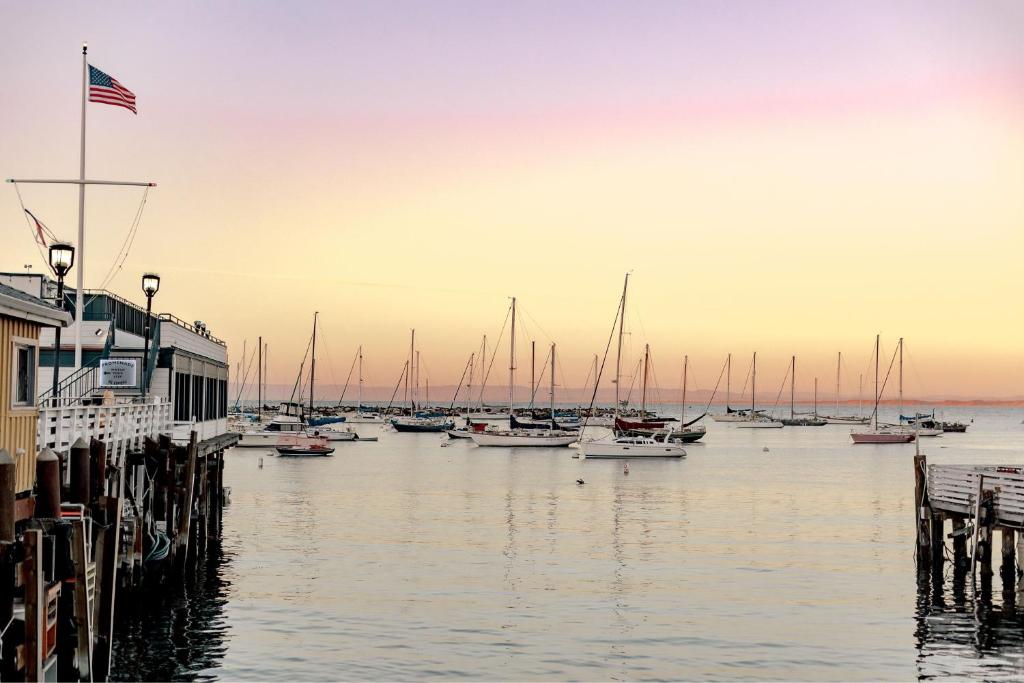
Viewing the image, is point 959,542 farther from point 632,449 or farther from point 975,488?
point 632,449

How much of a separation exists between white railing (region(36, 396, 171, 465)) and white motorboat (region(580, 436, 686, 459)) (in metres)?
68.1

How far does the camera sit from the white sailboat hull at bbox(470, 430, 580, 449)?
397 feet

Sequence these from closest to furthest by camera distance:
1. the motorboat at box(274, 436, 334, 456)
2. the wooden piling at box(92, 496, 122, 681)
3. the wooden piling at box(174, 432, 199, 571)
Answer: the wooden piling at box(92, 496, 122, 681)
the wooden piling at box(174, 432, 199, 571)
the motorboat at box(274, 436, 334, 456)

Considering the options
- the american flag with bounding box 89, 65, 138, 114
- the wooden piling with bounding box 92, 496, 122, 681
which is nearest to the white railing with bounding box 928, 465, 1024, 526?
the wooden piling with bounding box 92, 496, 122, 681

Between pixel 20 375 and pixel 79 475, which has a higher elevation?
pixel 20 375

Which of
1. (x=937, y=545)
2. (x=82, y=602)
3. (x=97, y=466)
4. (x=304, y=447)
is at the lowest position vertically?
(x=304, y=447)

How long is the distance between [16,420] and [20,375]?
88 centimetres

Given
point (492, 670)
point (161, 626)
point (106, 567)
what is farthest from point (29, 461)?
point (492, 670)

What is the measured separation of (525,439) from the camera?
12175 centimetres

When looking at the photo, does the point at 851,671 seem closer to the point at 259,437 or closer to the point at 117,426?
the point at 117,426

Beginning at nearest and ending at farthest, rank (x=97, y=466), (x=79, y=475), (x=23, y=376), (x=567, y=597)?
(x=79, y=475) → (x=23, y=376) → (x=97, y=466) → (x=567, y=597)

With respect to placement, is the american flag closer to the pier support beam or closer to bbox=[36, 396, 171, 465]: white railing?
bbox=[36, 396, 171, 465]: white railing

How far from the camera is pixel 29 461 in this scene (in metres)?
20.9

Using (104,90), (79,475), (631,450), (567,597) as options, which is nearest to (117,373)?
(104,90)
